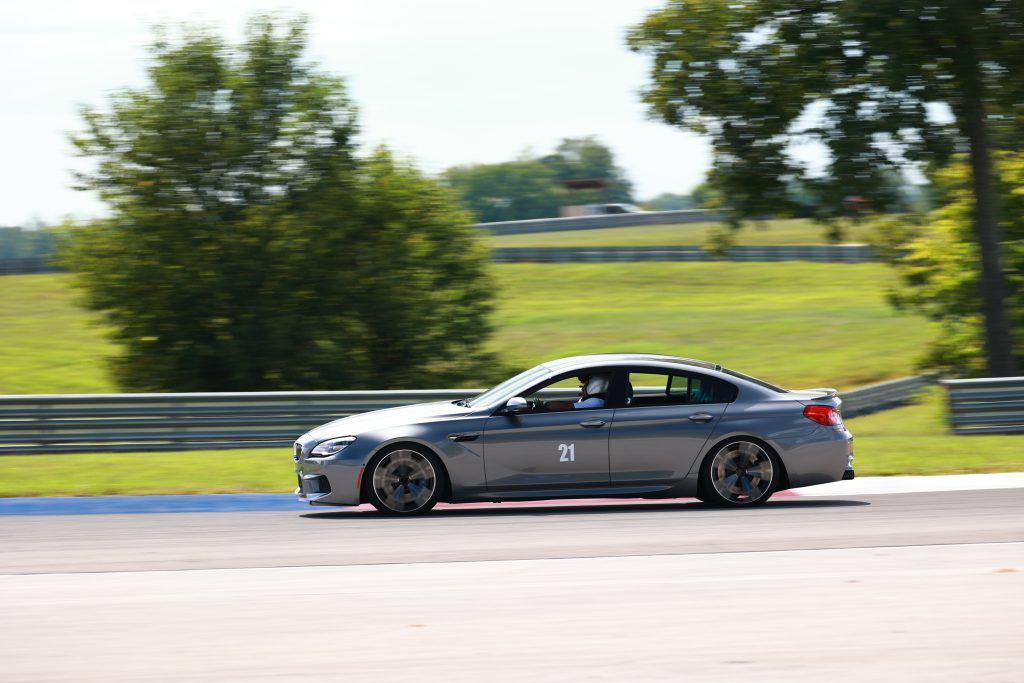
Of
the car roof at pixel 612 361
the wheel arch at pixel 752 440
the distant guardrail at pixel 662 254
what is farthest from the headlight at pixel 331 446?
the distant guardrail at pixel 662 254

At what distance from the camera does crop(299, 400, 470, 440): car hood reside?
10.0 m

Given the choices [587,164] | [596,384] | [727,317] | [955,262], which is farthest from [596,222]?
[587,164]

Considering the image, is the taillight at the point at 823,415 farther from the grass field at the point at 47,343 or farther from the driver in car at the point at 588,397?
the grass field at the point at 47,343

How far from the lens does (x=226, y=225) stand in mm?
21453

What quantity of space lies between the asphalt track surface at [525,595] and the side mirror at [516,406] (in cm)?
85

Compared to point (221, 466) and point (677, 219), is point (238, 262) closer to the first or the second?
point (221, 466)

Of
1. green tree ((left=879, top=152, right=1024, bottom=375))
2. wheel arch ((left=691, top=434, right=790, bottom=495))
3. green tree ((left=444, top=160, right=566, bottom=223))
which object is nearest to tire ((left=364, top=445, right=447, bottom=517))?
wheel arch ((left=691, top=434, right=790, bottom=495))

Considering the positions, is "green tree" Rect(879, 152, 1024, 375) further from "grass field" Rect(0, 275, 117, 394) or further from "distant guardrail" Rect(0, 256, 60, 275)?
"distant guardrail" Rect(0, 256, 60, 275)

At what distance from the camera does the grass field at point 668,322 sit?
28547mm

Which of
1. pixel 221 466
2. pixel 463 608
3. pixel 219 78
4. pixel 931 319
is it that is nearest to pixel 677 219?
pixel 931 319

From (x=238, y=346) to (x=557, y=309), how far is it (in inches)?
721

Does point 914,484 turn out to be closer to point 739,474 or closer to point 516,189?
point 739,474

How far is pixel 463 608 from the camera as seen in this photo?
6.71 meters

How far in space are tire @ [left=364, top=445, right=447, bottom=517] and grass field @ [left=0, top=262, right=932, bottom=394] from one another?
13.7 metres
